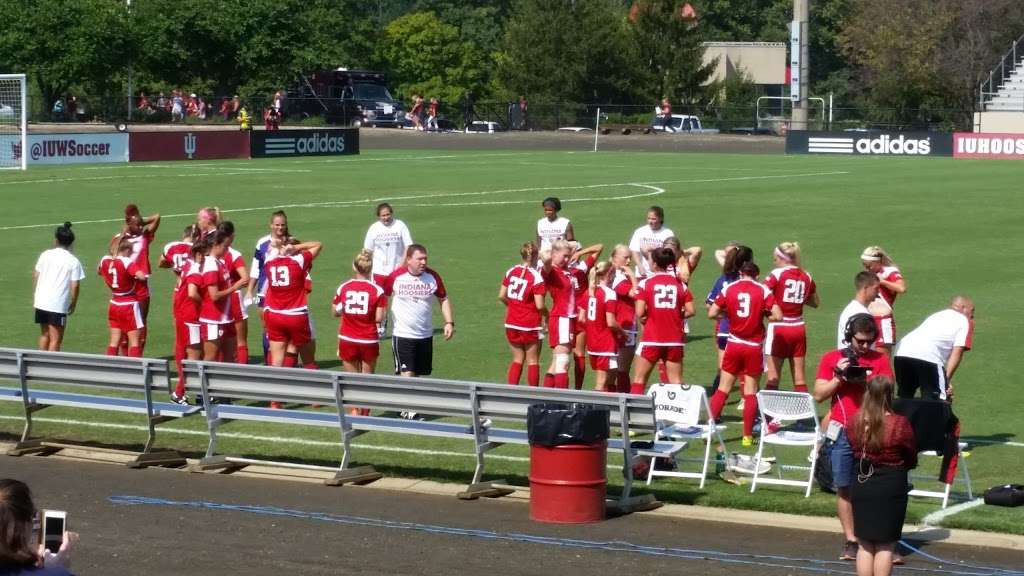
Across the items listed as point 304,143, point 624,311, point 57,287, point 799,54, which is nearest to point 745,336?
point 624,311

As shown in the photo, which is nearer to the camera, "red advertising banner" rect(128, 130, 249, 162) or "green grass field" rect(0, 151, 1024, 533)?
"green grass field" rect(0, 151, 1024, 533)

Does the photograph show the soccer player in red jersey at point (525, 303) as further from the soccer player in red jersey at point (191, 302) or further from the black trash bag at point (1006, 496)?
the black trash bag at point (1006, 496)

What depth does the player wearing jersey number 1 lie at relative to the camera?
14.9 m

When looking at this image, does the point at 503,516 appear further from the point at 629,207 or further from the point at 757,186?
the point at 757,186

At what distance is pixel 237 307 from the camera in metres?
16.7

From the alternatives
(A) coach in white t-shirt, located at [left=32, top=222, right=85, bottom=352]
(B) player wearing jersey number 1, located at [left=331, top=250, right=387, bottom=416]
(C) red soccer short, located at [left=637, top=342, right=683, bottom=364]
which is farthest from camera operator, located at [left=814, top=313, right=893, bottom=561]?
(A) coach in white t-shirt, located at [left=32, top=222, right=85, bottom=352]

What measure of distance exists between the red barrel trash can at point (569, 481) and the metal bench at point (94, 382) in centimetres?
351

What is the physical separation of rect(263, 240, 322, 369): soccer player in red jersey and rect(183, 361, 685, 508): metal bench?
233cm

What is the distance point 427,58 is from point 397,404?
88816 millimetres

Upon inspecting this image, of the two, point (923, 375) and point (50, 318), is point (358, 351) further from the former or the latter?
point (923, 375)

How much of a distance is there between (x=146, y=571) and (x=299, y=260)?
6428mm

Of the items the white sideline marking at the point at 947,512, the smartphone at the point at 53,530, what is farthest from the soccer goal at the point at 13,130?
the smartphone at the point at 53,530

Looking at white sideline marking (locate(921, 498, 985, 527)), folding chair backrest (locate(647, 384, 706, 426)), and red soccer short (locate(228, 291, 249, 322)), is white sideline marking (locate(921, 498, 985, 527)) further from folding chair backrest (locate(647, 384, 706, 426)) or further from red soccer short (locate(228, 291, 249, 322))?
red soccer short (locate(228, 291, 249, 322))

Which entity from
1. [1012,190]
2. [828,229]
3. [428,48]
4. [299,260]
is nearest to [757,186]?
[1012,190]
